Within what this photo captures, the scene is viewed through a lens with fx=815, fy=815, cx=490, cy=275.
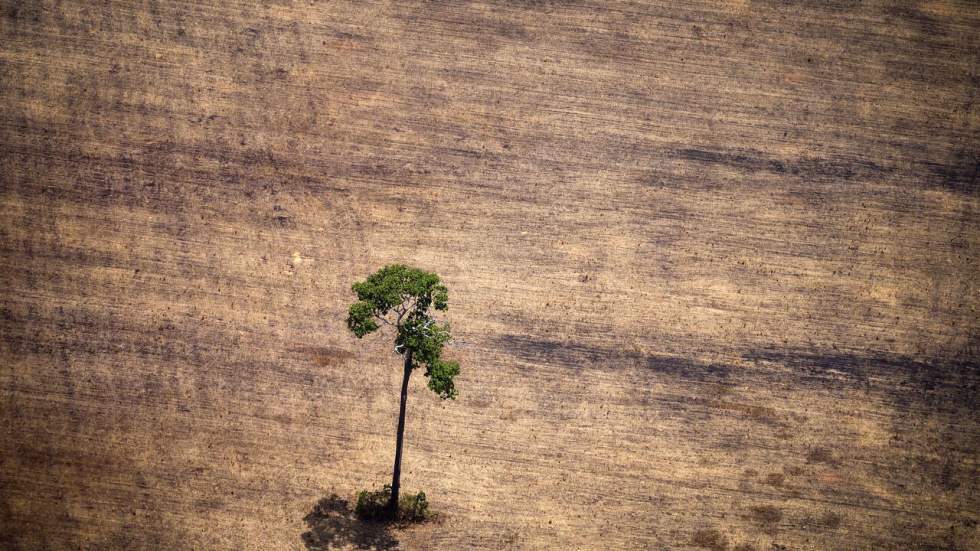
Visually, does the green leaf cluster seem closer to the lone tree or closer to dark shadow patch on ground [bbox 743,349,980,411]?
the lone tree

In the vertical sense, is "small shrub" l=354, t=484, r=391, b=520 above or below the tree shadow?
above

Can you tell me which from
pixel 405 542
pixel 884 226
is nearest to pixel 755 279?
pixel 884 226

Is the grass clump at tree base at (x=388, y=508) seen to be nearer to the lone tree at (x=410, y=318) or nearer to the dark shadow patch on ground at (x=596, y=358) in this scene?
the lone tree at (x=410, y=318)

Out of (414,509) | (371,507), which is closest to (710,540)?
(414,509)

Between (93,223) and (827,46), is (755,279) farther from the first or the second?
(93,223)

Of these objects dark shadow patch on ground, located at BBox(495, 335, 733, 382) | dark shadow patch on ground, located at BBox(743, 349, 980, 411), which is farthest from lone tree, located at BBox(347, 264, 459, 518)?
dark shadow patch on ground, located at BBox(743, 349, 980, 411)

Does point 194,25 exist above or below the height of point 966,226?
above

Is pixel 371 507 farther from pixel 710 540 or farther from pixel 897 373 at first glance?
pixel 897 373
